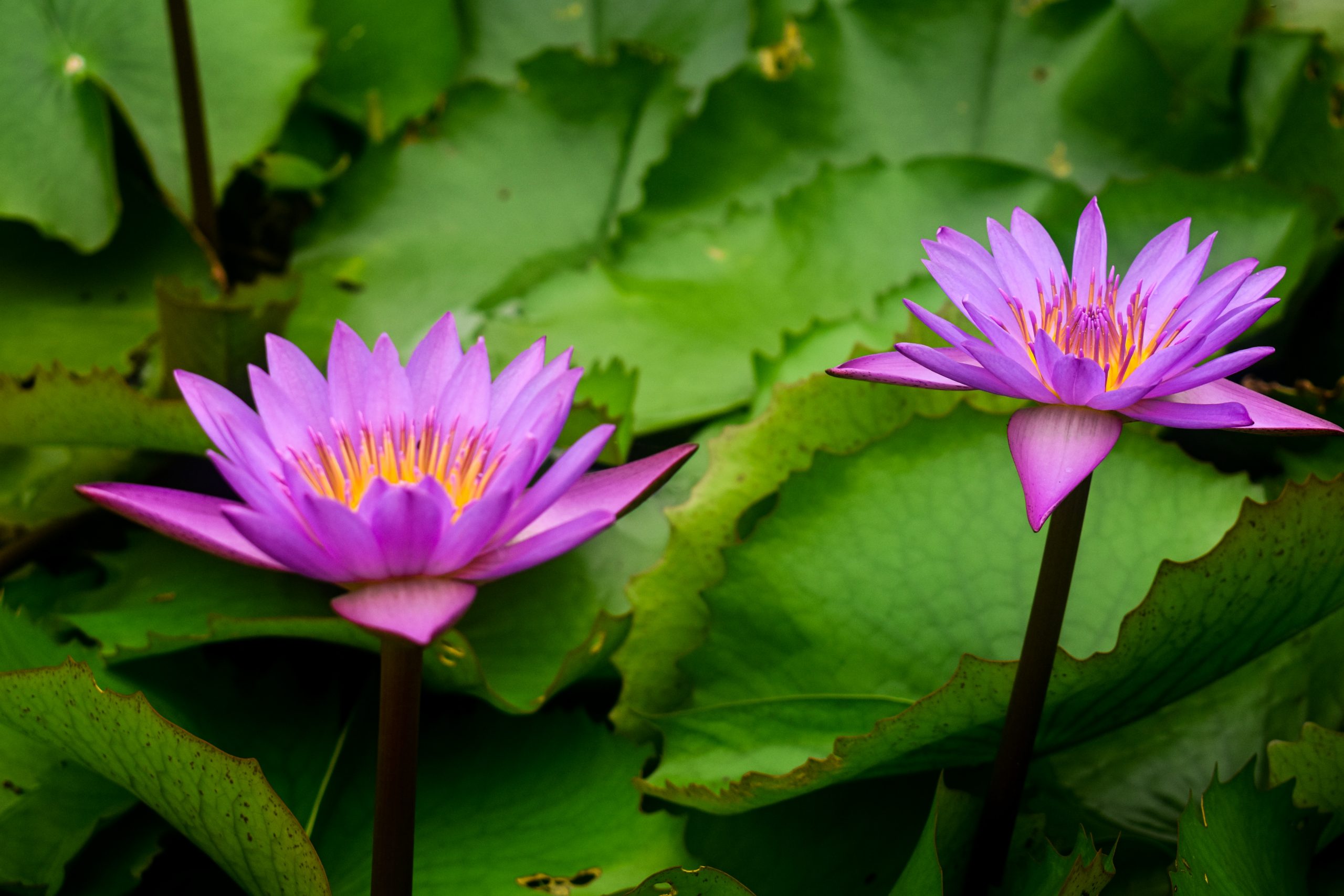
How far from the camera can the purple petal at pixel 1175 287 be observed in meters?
0.50

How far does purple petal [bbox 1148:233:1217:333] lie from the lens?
19.6 inches

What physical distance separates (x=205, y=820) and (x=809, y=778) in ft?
1.01

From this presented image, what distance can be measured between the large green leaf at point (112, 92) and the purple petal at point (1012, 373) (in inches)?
35.6

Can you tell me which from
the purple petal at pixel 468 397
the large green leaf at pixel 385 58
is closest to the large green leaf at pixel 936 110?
the large green leaf at pixel 385 58

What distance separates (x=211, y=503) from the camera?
17.0 inches

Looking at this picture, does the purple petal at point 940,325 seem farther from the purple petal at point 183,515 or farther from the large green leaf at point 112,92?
the large green leaf at point 112,92

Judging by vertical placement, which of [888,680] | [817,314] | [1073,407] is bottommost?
[888,680]

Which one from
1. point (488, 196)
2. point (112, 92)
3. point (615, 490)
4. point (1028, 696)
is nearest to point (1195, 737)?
point (1028, 696)

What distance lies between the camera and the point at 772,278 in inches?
42.1

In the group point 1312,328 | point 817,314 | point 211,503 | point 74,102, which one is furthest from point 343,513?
point 1312,328

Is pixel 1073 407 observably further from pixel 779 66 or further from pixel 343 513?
pixel 779 66

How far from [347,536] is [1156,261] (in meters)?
0.40

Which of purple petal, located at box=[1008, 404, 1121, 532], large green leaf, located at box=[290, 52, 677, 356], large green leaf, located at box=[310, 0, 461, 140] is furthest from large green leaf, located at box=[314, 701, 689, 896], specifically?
large green leaf, located at box=[310, 0, 461, 140]

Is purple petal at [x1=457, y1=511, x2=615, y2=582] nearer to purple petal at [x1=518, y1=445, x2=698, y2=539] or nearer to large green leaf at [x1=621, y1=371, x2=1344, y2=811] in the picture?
purple petal at [x1=518, y1=445, x2=698, y2=539]
